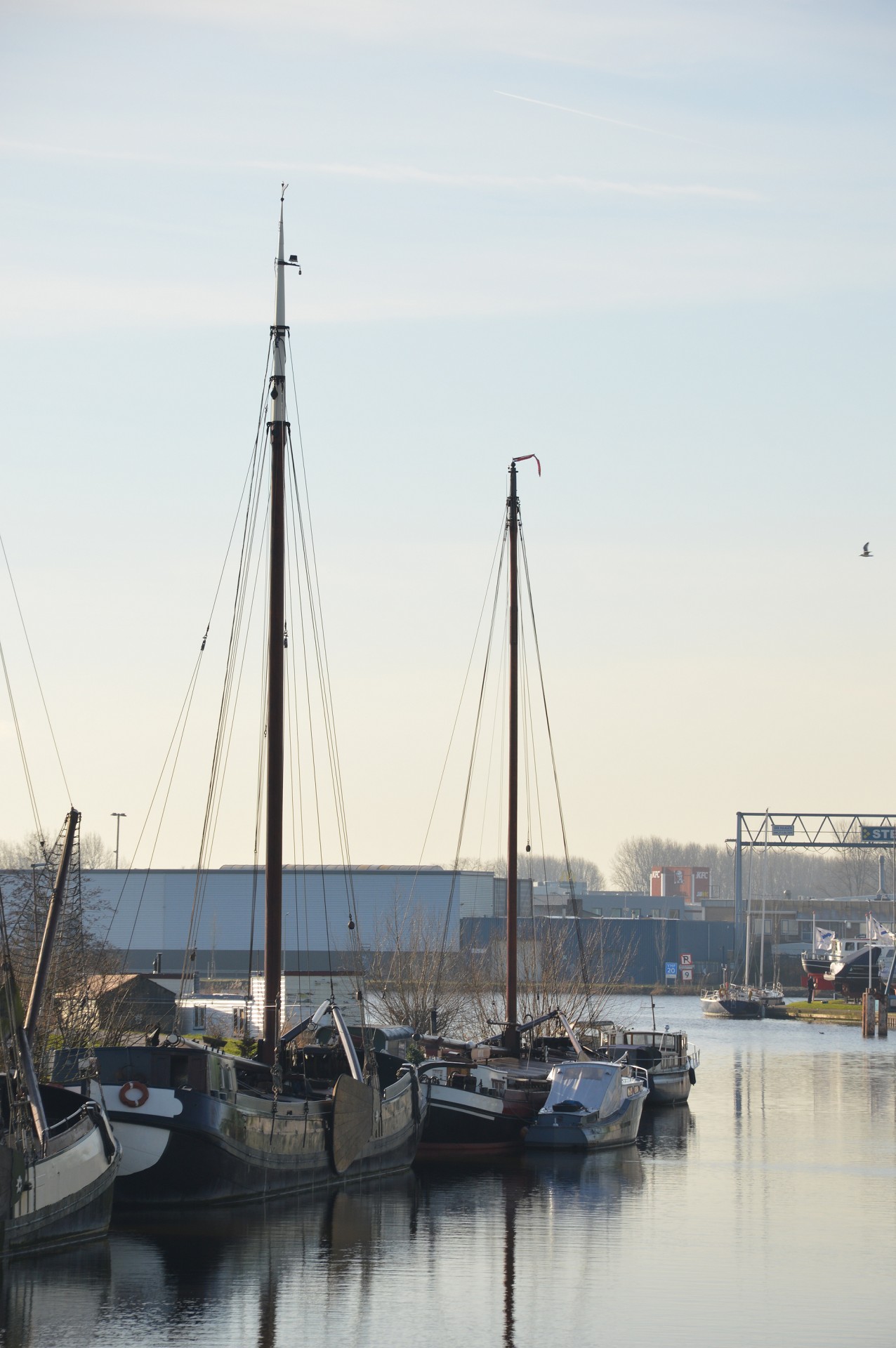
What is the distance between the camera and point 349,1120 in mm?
39531

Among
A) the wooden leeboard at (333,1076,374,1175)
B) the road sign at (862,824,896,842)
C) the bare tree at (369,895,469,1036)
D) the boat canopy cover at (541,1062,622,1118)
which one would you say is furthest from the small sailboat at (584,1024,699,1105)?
the road sign at (862,824,896,842)

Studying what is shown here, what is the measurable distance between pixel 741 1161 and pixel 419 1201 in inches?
529

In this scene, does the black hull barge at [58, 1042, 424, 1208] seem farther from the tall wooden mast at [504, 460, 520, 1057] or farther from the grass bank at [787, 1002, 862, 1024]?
the grass bank at [787, 1002, 862, 1024]

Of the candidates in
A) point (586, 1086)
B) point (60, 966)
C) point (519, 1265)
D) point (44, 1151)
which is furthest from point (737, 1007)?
point (44, 1151)

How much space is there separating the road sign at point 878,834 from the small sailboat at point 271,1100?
158066 millimetres

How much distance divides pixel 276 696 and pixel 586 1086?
1624 cm

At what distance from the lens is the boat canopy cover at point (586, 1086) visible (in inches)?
1945

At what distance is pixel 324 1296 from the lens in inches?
1107

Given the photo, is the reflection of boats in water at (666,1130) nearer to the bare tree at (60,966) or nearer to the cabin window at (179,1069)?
the bare tree at (60,966)

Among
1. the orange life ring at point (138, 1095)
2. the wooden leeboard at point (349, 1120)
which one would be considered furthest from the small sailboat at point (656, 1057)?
the orange life ring at point (138, 1095)

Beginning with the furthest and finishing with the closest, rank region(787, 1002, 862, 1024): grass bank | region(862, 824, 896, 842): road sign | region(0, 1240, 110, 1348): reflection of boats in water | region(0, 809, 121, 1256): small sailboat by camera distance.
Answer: region(862, 824, 896, 842): road sign, region(787, 1002, 862, 1024): grass bank, region(0, 809, 121, 1256): small sailboat, region(0, 1240, 110, 1348): reflection of boats in water

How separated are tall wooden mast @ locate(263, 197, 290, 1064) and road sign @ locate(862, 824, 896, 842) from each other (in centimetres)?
16330

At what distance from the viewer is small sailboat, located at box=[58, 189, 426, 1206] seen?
112ft

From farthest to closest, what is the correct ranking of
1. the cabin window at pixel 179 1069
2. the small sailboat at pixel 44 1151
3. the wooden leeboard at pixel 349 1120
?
the wooden leeboard at pixel 349 1120
the cabin window at pixel 179 1069
the small sailboat at pixel 44 1151
